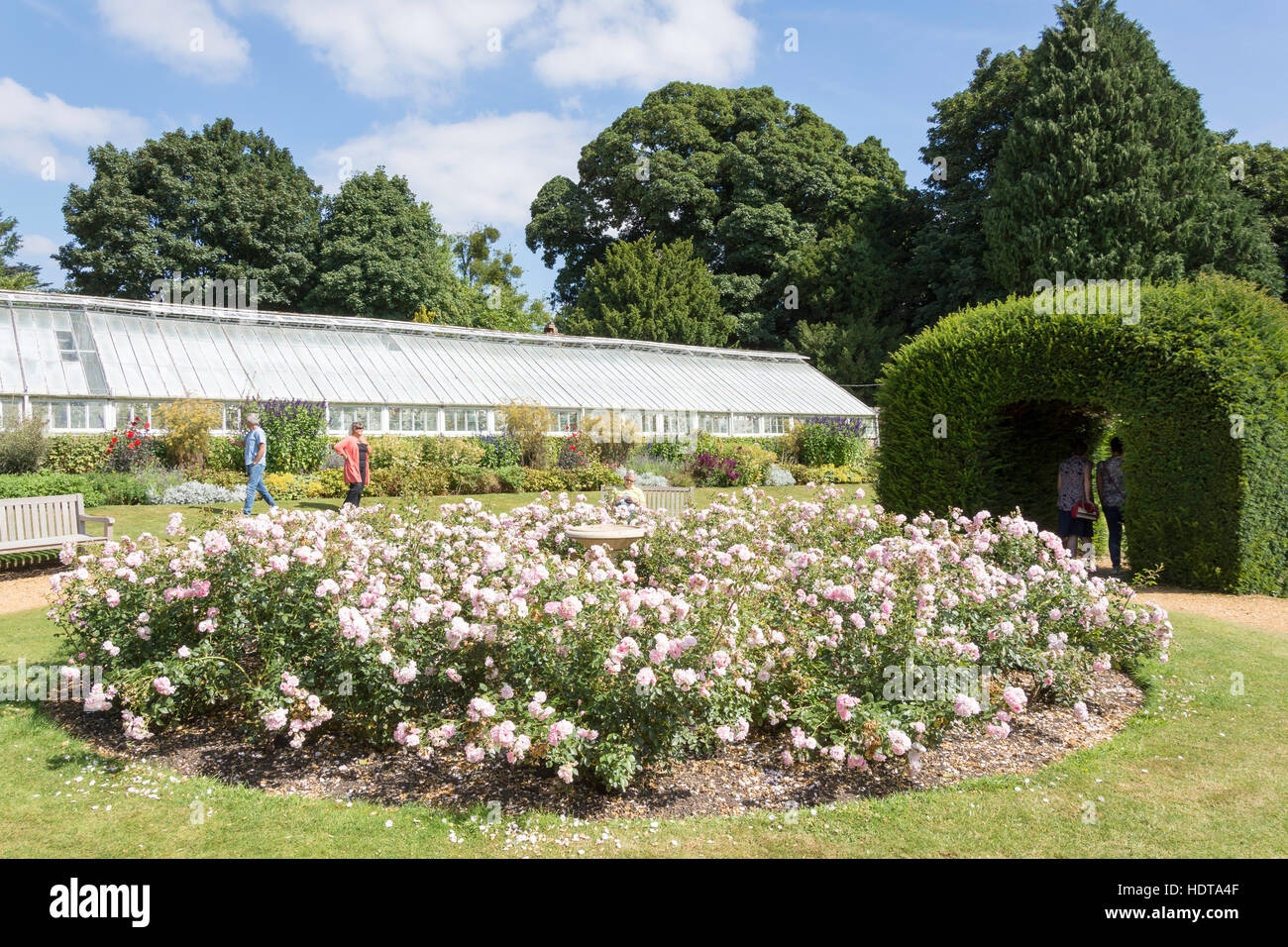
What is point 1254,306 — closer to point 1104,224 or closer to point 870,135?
point 1104,224

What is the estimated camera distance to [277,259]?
34812 millimetres

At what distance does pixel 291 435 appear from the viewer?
1802cm

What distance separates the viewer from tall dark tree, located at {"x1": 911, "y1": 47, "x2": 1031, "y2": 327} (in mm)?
31875

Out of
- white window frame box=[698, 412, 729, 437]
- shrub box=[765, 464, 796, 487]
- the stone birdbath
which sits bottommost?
the stone birdbath

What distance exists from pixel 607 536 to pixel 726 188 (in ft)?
121

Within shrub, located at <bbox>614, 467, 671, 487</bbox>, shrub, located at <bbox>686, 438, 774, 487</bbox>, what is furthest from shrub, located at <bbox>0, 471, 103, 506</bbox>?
shrub, located at <bbox>686, 438, 774, 487</bbox>

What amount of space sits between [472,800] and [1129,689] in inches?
196

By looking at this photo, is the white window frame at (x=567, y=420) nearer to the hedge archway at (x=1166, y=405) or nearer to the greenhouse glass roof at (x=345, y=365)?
the greenhouse glass roof at (x=345, y=365)

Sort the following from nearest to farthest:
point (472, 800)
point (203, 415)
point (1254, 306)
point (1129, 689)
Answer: point (472, 800) < point (1129, 689) < point (1254, 306) < point (203, 415)

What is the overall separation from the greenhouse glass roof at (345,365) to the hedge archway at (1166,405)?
13928mm

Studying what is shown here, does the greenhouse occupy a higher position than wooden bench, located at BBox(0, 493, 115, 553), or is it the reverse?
the greenhouse

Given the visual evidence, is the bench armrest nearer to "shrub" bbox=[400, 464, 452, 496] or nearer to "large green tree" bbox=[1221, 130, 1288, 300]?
"shrub" bbox=[400, 464, 452, 496]

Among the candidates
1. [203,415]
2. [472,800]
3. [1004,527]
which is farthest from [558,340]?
[472,800]

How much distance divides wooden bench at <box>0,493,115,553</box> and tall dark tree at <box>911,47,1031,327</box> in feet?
96.9
